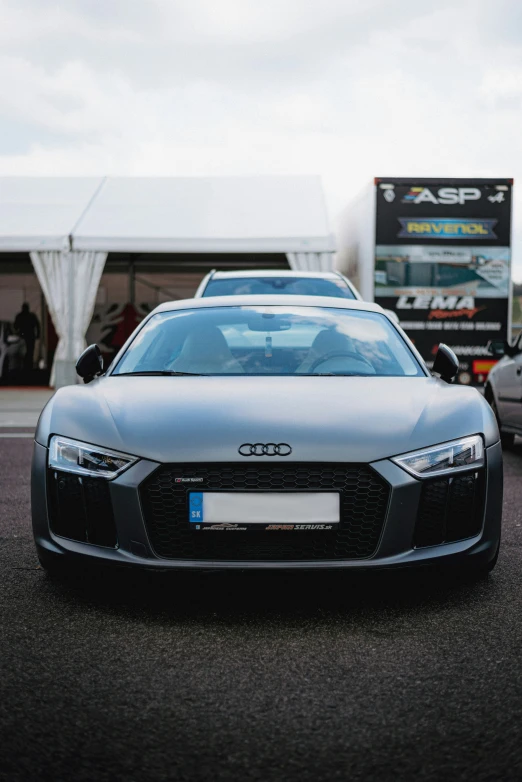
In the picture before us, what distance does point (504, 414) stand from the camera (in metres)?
8.34

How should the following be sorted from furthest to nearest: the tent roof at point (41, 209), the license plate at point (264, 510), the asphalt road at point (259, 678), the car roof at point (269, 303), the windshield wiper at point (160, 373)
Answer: the tent roof at point (41, 209)
the car roof at point (269, 303)
the windshield wiper at point (160, 373)
the license plate at point (264, 510)
the asphalt road at point (259, 678)

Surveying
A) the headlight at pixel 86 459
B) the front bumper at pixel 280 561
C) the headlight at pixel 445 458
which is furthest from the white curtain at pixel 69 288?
the headlight at pixel 445 458

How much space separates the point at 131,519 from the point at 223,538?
325 mm

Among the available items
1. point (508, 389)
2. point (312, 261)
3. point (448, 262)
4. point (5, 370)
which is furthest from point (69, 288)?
point (508, 389)

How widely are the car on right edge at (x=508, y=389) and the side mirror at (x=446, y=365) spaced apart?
3676 millimetres

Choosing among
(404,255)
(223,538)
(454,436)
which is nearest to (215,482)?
(223,538)

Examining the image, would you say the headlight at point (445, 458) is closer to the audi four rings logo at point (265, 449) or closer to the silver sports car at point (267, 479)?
the silver sports car at point (267, 479)

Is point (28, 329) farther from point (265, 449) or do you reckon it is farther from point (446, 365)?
point (265, 449)

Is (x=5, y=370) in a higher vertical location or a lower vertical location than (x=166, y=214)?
lower

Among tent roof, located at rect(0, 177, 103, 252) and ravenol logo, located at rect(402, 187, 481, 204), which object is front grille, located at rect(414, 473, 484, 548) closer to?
ravenol logo, located at rect(402, 187, 481, 204)

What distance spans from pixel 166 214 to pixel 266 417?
41.0 feet

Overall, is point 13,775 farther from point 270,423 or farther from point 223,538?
point 270,423

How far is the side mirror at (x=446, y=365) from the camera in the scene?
420 centimetres

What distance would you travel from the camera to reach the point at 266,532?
3.11 metres
